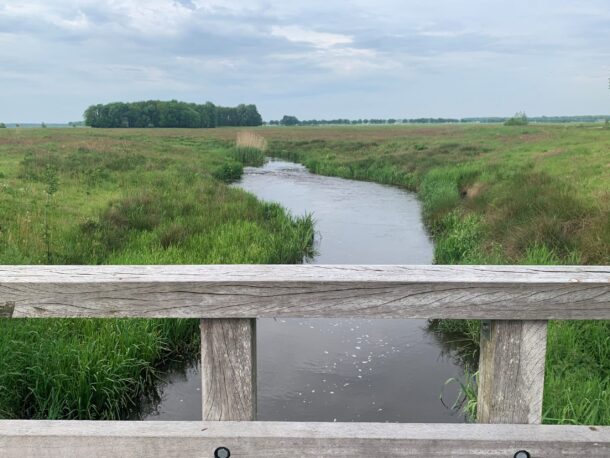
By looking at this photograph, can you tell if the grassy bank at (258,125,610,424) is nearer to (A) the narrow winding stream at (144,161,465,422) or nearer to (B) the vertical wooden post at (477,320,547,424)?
(A) the narrow winding stream at (144,161,465,422)

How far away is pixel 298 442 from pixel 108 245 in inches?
372

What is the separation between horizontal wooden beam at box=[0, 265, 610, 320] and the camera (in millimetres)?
1796

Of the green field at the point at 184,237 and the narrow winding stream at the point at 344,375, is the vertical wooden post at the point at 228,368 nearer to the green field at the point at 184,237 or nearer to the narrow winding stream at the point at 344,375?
the green field at the point at 184,237

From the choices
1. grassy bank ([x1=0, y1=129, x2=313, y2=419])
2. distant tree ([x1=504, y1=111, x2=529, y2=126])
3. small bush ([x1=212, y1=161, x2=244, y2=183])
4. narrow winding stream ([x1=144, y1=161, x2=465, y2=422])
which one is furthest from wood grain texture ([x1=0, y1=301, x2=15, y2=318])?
distant tree ([x1=504, y1=111, x2=529, y2=126])

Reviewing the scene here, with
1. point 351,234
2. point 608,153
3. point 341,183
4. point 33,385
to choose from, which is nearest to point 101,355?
point 33,385

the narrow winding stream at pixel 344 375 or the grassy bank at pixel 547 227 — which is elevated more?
the grassy bank at pixel 547 227

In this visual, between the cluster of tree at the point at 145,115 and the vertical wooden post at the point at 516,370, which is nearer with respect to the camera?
the vertical wooden post at the point at 516,370

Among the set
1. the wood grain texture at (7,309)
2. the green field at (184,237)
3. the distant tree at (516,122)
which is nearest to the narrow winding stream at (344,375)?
the green field at (184,237)

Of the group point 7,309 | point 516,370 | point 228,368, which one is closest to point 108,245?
point 7,309

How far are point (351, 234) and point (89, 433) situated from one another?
13.7m

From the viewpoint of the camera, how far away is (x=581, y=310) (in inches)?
72.0

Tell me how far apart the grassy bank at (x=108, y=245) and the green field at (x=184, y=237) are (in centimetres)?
3

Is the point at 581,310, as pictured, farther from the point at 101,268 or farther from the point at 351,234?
the point at 351,234

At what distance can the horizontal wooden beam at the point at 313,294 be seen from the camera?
5.89ft
